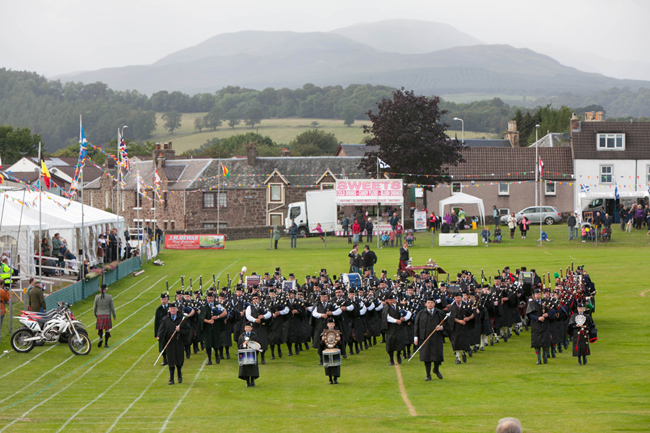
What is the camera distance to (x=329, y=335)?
728 inches

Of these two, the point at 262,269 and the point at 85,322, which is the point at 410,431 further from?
the point at 262,269

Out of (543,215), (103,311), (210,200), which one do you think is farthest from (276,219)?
(103,311)

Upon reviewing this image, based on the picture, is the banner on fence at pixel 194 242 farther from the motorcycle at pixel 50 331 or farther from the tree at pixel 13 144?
the tree at pixel 13 144

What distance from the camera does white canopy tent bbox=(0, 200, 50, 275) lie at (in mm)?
33719

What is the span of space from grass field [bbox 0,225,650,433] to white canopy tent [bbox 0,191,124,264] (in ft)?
32.9

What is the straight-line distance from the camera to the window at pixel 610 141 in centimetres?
6500

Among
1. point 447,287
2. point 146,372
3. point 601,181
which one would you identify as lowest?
point 146,372

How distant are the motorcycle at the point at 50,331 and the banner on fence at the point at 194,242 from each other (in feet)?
86.0

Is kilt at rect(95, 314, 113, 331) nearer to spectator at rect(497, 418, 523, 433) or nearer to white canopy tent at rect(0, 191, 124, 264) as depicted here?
white canopy tent at rect(0, 191, 124, 264)

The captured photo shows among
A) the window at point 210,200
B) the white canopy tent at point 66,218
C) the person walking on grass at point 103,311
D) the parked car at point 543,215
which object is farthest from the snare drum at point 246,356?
the window at point 210,200

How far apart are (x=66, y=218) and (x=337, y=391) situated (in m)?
24.4

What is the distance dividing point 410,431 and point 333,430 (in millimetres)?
1416

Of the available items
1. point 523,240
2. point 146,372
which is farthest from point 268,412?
point 523,240

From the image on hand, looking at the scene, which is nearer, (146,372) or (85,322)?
(146,372)
